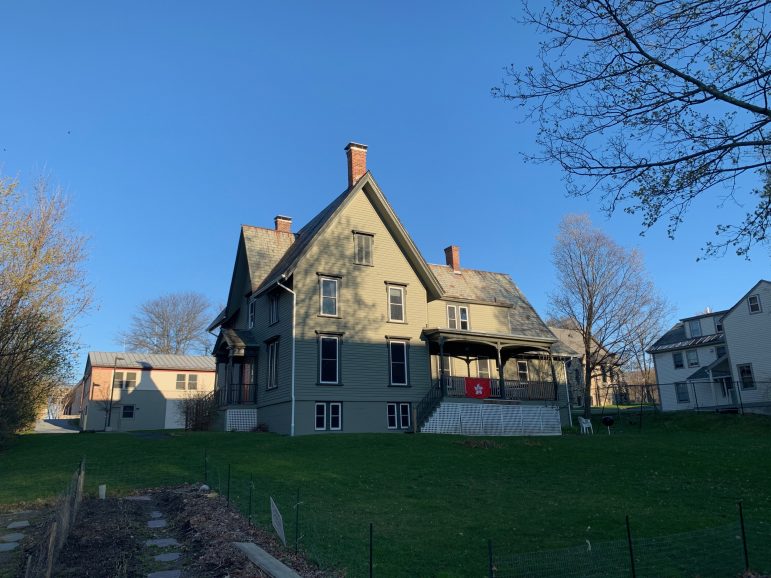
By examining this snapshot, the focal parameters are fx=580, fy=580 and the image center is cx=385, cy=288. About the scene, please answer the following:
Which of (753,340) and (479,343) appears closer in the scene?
(479,343)

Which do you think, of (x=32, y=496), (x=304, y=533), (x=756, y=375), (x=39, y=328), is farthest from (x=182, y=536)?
(x=756, y=375)

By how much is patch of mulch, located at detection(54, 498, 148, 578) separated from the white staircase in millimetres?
15804

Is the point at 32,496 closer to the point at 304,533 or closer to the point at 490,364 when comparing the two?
the point at 304,533

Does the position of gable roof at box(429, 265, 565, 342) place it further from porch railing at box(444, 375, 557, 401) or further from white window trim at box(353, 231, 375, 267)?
white window trim at box(353, 231, 375, 267)

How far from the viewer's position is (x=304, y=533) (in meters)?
8.30

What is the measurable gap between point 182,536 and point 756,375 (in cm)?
3468

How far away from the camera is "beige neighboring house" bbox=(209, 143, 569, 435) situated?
24.2m

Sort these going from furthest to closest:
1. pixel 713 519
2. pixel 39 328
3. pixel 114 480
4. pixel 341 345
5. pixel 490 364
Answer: pixel 490 364 < pixel 341 345 < pixel 39 328 < pixel 114 480 < pixel 713 519

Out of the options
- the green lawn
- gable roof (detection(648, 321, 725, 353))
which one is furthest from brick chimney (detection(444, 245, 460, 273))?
gable roof (detection(648, 321, 725, 353))

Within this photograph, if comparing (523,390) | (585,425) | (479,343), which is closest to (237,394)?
(479,343)

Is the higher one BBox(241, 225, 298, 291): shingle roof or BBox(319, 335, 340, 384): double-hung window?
BBox(241, 225, 298, 291): shingle roof

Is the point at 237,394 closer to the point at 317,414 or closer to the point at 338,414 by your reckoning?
the point at 317,414

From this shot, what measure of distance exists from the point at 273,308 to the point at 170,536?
18031 mm

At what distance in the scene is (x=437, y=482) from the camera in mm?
13117
